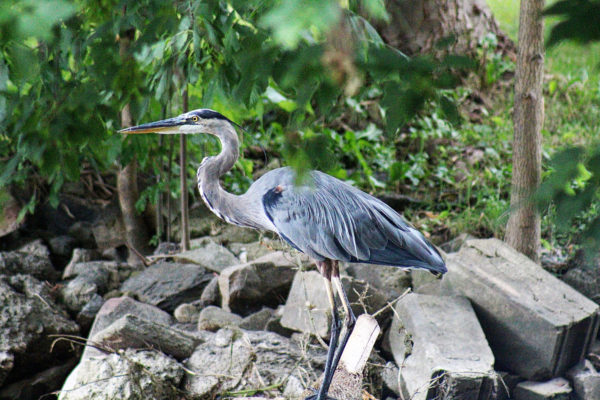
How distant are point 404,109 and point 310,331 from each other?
266 cm

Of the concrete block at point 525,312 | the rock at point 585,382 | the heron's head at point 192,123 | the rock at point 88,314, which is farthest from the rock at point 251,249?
the rock at point 585,382

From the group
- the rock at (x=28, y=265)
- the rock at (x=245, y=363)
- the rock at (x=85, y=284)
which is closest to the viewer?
the rock at (x=245, y=363)

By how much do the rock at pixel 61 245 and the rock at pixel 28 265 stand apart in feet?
1.08

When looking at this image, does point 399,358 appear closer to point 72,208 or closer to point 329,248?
point 329,248

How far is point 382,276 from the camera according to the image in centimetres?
441

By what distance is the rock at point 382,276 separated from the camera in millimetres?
4293

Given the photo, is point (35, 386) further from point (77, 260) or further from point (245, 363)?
point (245, 363)

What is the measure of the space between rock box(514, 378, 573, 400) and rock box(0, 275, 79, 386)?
2642mm

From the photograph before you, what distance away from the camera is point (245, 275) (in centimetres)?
419

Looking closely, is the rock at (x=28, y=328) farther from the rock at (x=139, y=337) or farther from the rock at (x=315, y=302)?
the rock at (x=315, y=302)

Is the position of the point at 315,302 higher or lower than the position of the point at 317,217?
lower

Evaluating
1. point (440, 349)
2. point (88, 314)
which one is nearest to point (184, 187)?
point (88, 314)

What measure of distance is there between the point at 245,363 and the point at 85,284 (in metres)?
1.70

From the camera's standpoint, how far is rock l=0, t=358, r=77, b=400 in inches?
158
